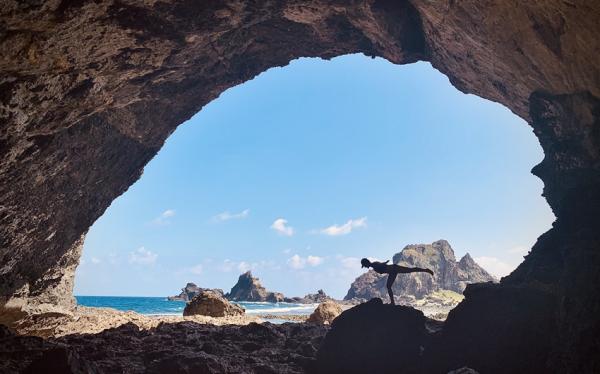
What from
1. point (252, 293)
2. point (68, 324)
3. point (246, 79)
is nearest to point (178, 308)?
point (252, 293)

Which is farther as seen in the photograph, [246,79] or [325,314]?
[325,314]

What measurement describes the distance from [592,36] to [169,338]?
48.7 feet

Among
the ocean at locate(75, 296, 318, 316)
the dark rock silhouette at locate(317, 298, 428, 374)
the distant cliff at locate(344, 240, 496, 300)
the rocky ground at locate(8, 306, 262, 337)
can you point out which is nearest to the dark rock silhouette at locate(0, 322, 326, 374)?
the dark rock silhouette at locate(317, 298, 428, 374)

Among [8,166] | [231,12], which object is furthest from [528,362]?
[8,166]

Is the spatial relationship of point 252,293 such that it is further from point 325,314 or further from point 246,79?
point 246,79

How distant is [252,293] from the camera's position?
116625 millimetres

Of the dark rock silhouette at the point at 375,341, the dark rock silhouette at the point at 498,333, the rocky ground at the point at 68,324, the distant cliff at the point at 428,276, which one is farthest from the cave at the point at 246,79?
the distant cliff at the point at 428,276

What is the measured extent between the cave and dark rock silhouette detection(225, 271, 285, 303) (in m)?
101

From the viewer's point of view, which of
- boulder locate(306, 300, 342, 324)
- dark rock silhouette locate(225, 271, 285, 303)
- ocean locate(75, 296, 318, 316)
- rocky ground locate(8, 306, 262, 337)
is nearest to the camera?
rocky ground locate(8, 306, 262, 337)

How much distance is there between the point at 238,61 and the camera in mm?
17047

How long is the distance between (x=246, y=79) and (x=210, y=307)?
46.0 feet

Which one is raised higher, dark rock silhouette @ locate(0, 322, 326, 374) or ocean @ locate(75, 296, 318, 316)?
dark rock silhouette @ locate(0, 322, 326, 374)

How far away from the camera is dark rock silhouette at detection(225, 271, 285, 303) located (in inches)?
4574

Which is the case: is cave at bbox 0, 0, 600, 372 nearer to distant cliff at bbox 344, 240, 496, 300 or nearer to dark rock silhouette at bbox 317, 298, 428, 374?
dark rock silhouette at bbox 317, 298, 428, 374
